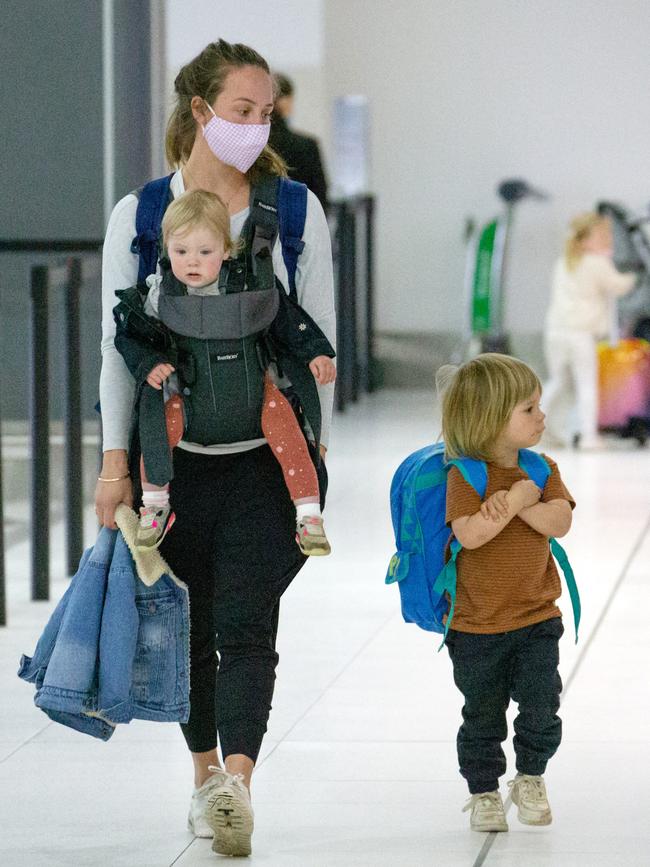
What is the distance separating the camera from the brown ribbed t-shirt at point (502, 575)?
3547mm

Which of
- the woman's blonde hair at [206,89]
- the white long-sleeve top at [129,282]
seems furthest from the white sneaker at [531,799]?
the woman's blonde hair at [206,89]

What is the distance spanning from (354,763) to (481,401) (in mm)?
1145

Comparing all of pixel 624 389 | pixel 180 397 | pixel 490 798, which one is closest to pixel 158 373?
pixel 180 397

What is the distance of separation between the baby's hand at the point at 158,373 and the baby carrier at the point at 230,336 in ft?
0.06

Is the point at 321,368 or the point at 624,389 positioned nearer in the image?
the point at 321,368

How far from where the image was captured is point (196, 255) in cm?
333


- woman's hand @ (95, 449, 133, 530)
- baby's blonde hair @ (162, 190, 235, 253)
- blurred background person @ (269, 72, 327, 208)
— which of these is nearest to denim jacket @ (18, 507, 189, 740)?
woman's hand @ (95, 449, 133, 530)

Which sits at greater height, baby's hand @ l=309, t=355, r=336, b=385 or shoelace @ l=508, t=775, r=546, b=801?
baby's hand @ l=309, t=355, r=336, b=385

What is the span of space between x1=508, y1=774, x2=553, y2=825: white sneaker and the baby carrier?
0.87 m

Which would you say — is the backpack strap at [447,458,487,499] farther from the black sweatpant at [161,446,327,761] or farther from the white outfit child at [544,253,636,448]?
the white outfit child at [544,253,636,448]

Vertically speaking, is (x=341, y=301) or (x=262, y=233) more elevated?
(x=262, y=233)

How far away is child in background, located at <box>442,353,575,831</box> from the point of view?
3531 millimetres

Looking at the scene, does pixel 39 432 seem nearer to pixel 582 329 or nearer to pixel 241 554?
pixel 241 554

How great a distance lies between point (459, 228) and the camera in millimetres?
14531
